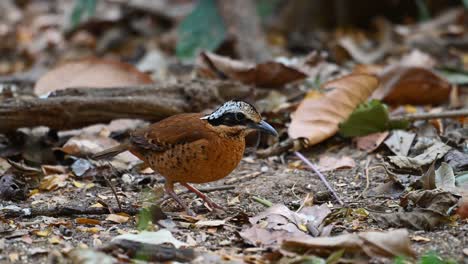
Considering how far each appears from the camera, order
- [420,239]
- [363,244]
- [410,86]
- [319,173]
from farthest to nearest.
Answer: [410,86] → [319,173] → [420,239] → [363,244]

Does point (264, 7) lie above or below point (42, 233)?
above

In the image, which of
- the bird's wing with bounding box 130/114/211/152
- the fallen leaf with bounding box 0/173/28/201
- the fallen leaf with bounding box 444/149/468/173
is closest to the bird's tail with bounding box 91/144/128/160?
the bird's wing with bounding box 130/114/211/152

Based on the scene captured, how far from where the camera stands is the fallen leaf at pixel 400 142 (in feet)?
18.2

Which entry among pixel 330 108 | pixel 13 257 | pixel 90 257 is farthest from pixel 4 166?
pixel 330 108

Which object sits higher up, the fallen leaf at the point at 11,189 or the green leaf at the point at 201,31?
the green leaf at the point at 201,31

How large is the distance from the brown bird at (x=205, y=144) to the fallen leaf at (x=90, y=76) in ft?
6.53

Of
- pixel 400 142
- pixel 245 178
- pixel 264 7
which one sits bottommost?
pixel 245 178

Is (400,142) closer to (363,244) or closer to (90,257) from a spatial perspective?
(363,244)

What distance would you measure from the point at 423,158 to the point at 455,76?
226 centimetres

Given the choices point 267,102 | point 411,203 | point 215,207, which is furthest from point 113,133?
point 411,203

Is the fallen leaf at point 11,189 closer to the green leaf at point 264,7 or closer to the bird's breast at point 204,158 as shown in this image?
the bird's breast at point 204,158

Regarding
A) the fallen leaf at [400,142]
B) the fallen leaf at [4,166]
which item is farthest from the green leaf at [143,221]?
the fallen leaf at [400,142]

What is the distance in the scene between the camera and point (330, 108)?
599 cm

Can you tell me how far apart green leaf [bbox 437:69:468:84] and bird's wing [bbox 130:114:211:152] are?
10.5 ft
